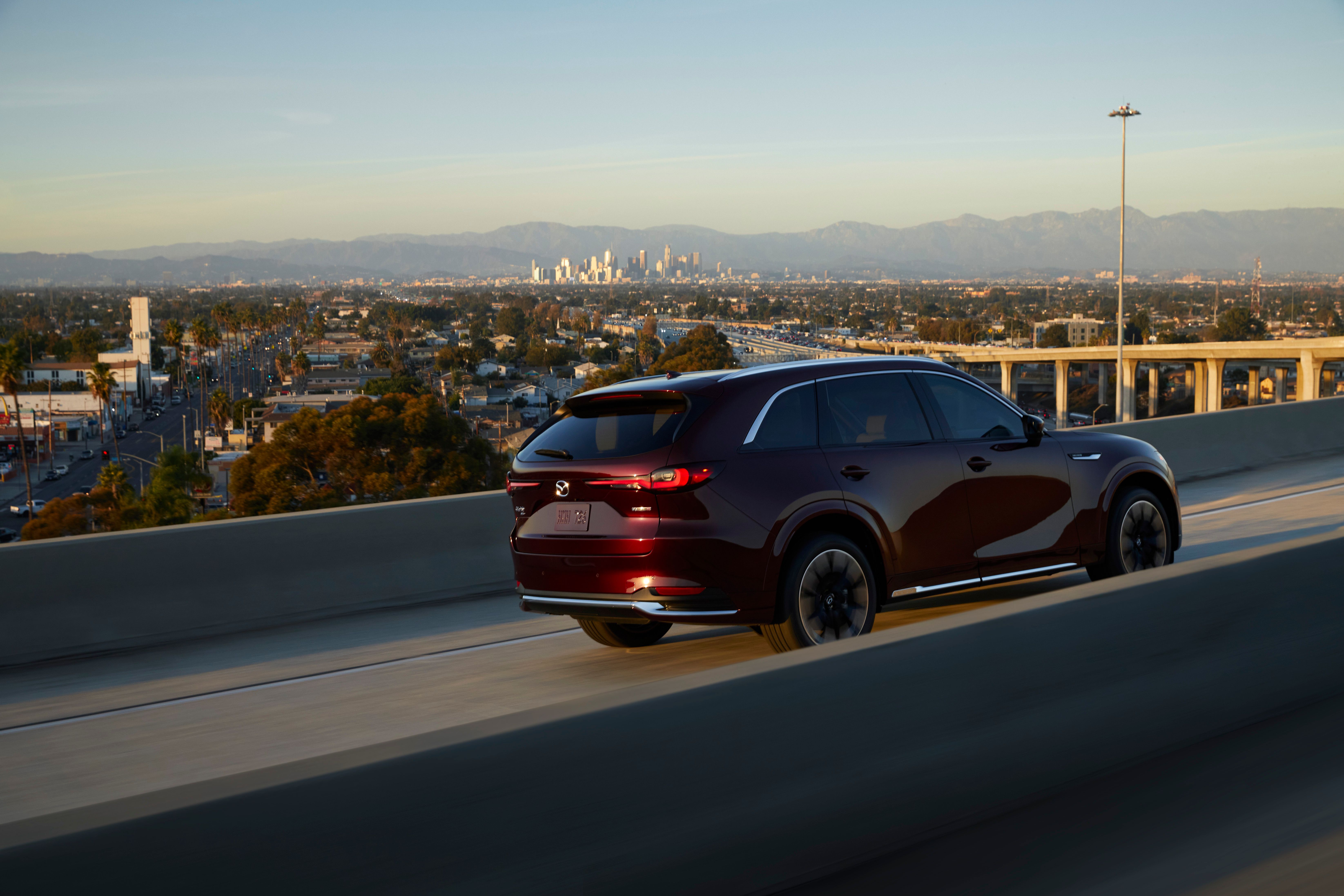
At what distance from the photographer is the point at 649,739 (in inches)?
156

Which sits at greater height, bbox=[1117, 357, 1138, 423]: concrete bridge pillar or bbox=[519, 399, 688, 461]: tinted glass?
bbox=[519, 399, 688, 461]: tinted glass

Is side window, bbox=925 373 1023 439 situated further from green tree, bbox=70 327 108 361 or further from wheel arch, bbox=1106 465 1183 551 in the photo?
green tree, bbox=70 327 108 361

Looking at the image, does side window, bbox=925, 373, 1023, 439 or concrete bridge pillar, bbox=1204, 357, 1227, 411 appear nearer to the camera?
side window, bbox=925, 373, 1023, 439

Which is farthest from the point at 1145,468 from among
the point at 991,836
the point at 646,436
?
the point at 991,836

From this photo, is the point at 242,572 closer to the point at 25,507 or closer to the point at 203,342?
the point at 25,507

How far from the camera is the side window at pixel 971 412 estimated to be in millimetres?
7973

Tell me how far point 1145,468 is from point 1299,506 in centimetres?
672

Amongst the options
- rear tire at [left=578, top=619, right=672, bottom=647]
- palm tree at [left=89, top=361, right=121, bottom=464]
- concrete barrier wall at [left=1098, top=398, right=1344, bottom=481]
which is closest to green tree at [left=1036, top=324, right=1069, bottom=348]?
palm tree at [left=89, top=361, right=121, bottom=464]

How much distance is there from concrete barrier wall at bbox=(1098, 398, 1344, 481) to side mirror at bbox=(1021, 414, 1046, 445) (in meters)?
7.77

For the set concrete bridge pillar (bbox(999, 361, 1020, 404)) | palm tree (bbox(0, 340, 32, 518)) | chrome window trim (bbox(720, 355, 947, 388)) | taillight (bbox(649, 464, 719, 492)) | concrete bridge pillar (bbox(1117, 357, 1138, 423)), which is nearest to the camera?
taillight (bbox(649, 464, 719, 492))

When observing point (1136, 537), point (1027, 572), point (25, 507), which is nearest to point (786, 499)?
point (1027, 572)

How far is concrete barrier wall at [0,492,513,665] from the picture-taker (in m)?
8.15

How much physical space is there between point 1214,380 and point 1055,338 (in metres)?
75.5

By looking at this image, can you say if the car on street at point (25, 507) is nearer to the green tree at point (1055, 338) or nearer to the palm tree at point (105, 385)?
the palm tree at point (105, 385)
